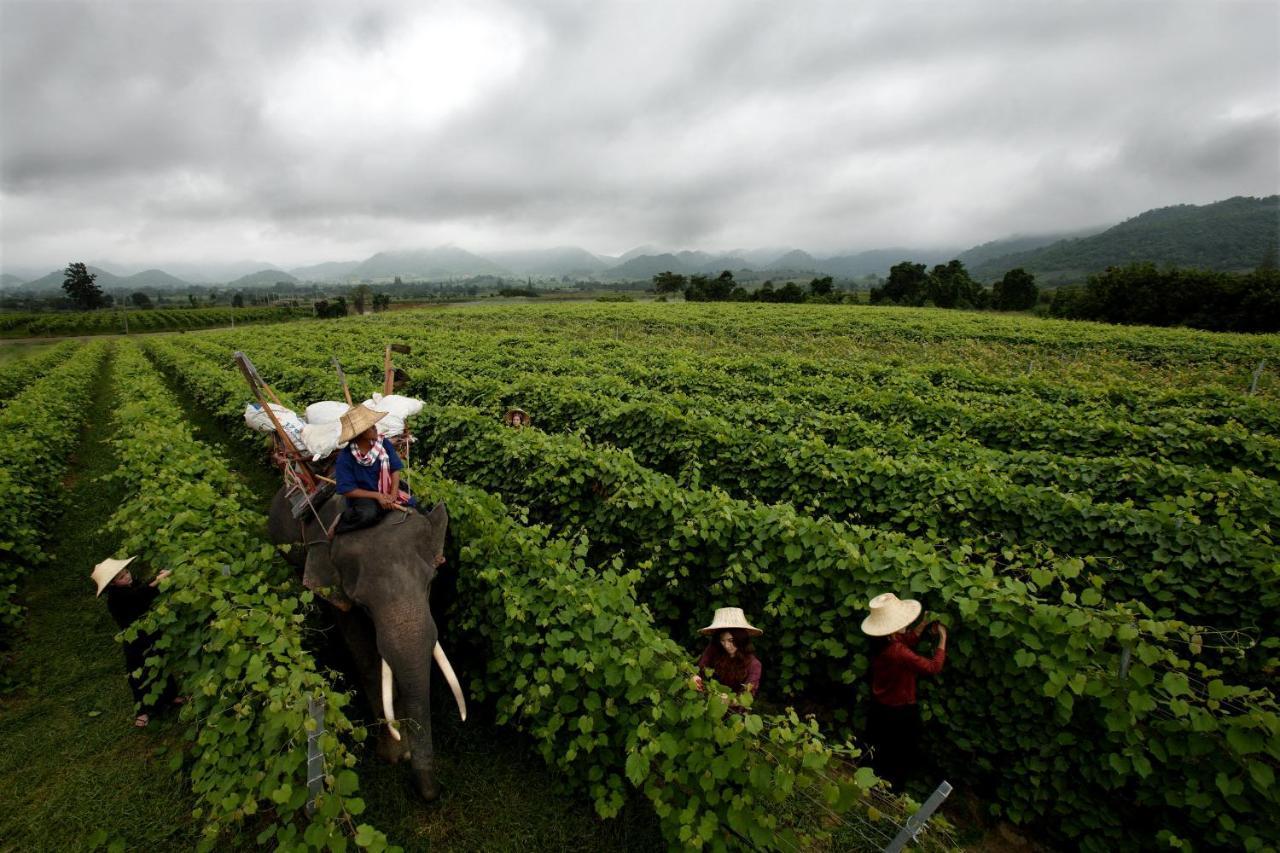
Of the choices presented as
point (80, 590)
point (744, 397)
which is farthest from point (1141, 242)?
point (80, 590)

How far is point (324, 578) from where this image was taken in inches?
187

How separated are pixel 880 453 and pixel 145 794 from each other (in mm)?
8921

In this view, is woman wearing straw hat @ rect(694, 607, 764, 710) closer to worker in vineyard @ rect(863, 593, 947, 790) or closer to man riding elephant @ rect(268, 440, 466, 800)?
worker in vineyard @ rect(863, 593, 947, 790)

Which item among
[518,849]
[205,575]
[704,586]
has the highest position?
[205,575]

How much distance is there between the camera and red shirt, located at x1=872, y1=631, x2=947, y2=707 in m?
4.14

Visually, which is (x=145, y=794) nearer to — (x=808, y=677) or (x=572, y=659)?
(x=572, y=659)

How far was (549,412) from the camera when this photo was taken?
1155 centimetres

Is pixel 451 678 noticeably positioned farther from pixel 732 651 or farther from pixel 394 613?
pixel 732 651

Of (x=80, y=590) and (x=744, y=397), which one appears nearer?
(x=80, y=590)

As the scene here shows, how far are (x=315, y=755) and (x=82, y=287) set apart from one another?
13280cm

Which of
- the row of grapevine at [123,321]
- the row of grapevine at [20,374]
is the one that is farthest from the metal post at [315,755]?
the row of grapevine at [123,321]

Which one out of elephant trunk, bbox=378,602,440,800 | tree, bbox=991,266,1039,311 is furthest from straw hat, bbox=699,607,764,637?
tree, bbox=991,266,1039,311

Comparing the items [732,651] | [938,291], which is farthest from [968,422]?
[938,291]

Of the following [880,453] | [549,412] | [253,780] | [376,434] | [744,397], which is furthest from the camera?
[744,397]
